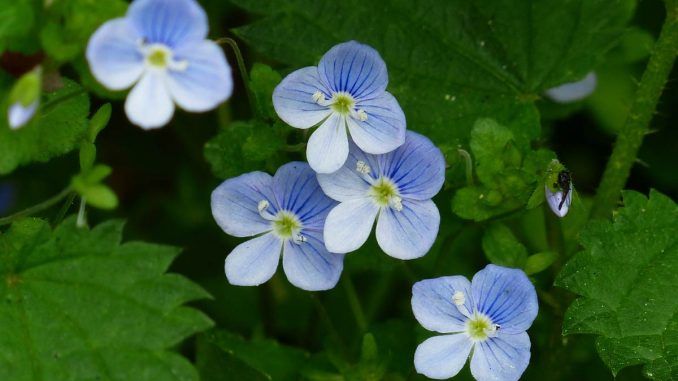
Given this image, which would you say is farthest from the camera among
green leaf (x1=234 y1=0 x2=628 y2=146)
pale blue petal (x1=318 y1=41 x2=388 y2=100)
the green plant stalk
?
green leaf (x1=234 y1=0 x2=628 y2=146)

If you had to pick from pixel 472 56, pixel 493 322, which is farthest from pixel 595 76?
pixel 493 322

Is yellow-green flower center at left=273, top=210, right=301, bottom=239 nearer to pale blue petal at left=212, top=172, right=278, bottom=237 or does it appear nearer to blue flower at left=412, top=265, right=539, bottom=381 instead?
pale blue petal at left=212, top=172, right=278, bottom=237

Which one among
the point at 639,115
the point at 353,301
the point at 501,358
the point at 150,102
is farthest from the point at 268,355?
the point at 639,115

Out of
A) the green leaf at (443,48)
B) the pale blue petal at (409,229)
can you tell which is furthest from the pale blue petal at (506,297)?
the green leaf at (443,48)

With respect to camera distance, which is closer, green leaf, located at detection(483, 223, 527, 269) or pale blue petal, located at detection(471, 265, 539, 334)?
pale blue petal, located at detection(471, 265, 539, 334)

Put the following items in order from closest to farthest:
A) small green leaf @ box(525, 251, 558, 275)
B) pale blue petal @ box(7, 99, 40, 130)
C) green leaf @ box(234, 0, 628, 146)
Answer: pale blue petal @ box(7, 99, 40, 130) → small green leaf @ box(525, 251, 558, 275) → green leaf @ box(234, 0, 628, 146)

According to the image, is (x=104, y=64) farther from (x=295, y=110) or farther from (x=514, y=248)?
(x=514, y=248)

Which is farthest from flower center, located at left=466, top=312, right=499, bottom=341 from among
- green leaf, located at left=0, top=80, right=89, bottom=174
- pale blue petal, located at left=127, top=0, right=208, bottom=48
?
green leaf, located at left=0, top=80, right=89, bottom=174
